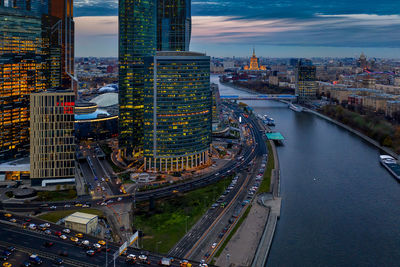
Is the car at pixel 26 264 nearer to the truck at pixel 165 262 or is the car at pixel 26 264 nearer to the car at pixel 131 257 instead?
the car at pixel 131 257

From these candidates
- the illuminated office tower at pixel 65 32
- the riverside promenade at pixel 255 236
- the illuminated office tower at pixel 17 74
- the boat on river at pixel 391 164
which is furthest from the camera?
the illuminated office tower at pixel 65 32

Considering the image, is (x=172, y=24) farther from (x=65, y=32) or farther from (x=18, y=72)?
(x=65, y=32)

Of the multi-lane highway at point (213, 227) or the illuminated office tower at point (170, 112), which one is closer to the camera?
the multi-lane highway at point (213, 227)

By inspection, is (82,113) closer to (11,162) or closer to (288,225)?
(11,162)

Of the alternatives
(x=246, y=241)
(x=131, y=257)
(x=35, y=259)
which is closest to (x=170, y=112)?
(x=246, y=241)

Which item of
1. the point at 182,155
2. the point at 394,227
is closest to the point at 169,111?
the point at 182,155

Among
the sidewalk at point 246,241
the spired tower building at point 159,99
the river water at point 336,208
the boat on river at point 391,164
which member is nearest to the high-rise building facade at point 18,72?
the spired tower building at point 159,99
